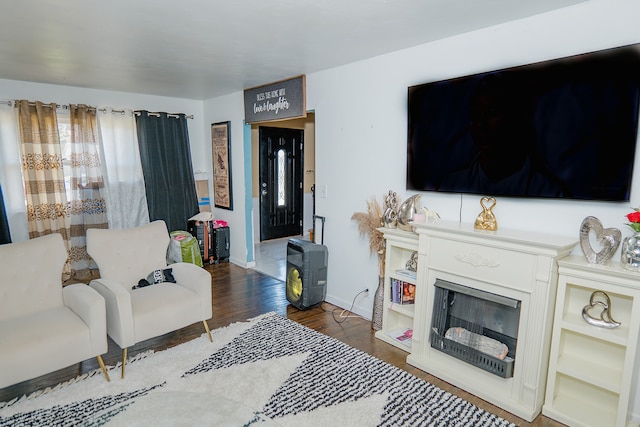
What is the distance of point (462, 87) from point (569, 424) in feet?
7.14

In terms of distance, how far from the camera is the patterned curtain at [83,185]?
4.64 meters

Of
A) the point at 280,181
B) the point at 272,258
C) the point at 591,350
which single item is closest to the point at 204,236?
the point at 272,258

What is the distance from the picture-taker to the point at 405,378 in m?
2.55

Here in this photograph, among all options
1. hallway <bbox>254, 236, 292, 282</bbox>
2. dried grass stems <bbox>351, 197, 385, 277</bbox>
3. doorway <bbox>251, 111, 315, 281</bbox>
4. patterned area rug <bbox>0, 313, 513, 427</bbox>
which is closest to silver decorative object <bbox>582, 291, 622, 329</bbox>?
patterned area rug <bbox>0, 313, 513, 427</bbox>

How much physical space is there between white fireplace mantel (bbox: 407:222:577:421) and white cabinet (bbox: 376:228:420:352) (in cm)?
25

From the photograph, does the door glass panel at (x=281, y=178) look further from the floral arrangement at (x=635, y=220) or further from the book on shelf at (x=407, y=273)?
the floral arrangement at (x=635, y=220)

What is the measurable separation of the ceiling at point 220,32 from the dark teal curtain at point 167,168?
1.28 meters

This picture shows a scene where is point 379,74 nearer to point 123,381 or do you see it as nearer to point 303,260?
A: point 303,260

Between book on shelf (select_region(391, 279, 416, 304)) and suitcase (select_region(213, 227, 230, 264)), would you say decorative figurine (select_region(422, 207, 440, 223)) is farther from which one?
suitcase (select_region(213, 227, 230, 264))

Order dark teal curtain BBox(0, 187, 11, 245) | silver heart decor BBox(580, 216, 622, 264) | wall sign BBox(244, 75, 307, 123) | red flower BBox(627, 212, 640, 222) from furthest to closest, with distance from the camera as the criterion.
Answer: dark teal curtain BBox(0, 187, 11, 245) < wall sign BBox(244, 75, 307, 123) < silver heart decor BBox(580, 216, 622, 264) < red flower BBox(627, 212, 640, 222)

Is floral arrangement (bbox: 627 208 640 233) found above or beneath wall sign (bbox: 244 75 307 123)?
beneath

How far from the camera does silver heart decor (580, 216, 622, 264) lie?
1.99 metres

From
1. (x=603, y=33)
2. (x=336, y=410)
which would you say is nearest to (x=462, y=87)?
(x=603, y=33)

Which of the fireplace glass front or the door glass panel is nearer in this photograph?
the fireplace glass front
